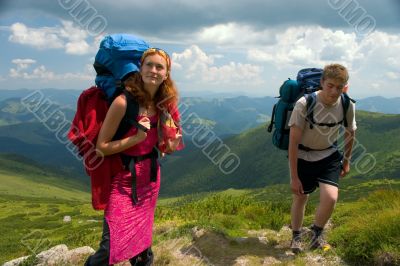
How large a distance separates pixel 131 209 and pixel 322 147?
3.41 meters

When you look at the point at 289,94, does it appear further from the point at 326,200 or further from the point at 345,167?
the point at 326,200

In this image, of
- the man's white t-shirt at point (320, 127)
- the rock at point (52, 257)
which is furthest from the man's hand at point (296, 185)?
the rock at point (52, 257)

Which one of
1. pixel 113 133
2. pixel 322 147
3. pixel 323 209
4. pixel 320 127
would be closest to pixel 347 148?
pixel 322 147

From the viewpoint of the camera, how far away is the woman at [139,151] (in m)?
4.21

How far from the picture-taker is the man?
5.73 metres

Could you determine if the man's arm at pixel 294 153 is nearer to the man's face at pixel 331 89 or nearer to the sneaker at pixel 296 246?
the man's face at pixel 331 89

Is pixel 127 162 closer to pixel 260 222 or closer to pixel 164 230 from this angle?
pixel 164 230

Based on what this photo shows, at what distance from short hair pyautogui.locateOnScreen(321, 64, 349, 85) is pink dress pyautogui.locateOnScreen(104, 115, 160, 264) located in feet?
9.35

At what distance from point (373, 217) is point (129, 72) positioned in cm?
509

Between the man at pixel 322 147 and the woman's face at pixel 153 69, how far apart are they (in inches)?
98.5

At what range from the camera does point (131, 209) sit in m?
4.52

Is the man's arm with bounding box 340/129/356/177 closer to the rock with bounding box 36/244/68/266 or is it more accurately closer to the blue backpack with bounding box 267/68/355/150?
the blue backpack with bounding box 267/68/355/150

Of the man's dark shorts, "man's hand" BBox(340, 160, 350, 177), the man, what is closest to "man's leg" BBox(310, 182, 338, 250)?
the man

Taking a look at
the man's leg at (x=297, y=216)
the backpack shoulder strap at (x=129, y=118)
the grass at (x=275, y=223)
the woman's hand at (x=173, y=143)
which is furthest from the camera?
the man's leg at (x=297, y=216)
